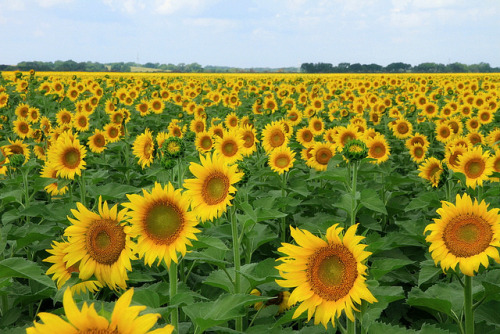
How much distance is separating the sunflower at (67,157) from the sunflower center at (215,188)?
2.06 meters

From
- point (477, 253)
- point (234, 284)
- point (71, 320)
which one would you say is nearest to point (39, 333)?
point (71, 320)

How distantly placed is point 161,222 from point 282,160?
10.5ft

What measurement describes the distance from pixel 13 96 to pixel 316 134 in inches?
466

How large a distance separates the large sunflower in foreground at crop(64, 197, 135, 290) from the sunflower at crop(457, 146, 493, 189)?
3.42 m

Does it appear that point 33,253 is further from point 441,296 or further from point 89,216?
point 441,296

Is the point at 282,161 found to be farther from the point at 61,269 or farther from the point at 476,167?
the point at 61,269

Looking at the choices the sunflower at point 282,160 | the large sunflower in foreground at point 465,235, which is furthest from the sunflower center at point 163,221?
the sunflower at point 282,160

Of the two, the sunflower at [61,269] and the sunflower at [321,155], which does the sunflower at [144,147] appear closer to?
the sunflower at [321,155]

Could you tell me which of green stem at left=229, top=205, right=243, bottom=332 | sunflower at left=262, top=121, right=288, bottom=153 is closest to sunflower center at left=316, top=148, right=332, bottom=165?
sunflower at left=262, top=121, right=288, bottom=153

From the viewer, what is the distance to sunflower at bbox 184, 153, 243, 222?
9.37 feet

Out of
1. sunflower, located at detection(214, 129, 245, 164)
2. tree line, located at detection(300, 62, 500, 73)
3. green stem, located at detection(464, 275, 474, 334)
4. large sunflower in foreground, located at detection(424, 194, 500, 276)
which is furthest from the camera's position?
tree line, located at detection(300, 62, 500, 73)

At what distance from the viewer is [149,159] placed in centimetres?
551

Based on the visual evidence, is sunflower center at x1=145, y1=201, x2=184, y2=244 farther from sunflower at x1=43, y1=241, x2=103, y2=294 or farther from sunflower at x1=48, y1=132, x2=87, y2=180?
sunflower at x1=48, y1=132, x2=87, y2=180

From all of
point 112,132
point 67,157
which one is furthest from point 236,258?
point 112,132
